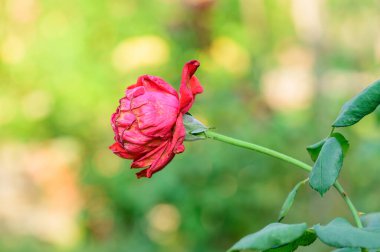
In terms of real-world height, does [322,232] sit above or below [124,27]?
below

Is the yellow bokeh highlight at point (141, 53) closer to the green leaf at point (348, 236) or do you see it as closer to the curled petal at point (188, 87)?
the curled petal at point (188, 87)

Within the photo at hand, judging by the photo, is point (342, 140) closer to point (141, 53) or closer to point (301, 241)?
point (301, 241)

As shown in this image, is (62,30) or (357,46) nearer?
(357,46)

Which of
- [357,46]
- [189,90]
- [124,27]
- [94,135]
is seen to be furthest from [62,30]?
[189,90]

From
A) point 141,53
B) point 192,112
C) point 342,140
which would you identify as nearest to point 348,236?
point 342,140

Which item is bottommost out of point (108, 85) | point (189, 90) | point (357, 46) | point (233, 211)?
point (189, 90)

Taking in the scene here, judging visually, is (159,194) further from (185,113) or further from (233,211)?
(185,113)

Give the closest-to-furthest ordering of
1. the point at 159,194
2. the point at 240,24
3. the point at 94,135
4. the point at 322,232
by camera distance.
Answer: the point at 322,232 < the point at 159,194 < the point at 94,135 < the point at 240,24

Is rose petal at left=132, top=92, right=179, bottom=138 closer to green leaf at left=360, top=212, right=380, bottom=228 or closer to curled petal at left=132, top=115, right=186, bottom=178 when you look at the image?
curled petal at left=132, top=115, right=186, bottom=178
